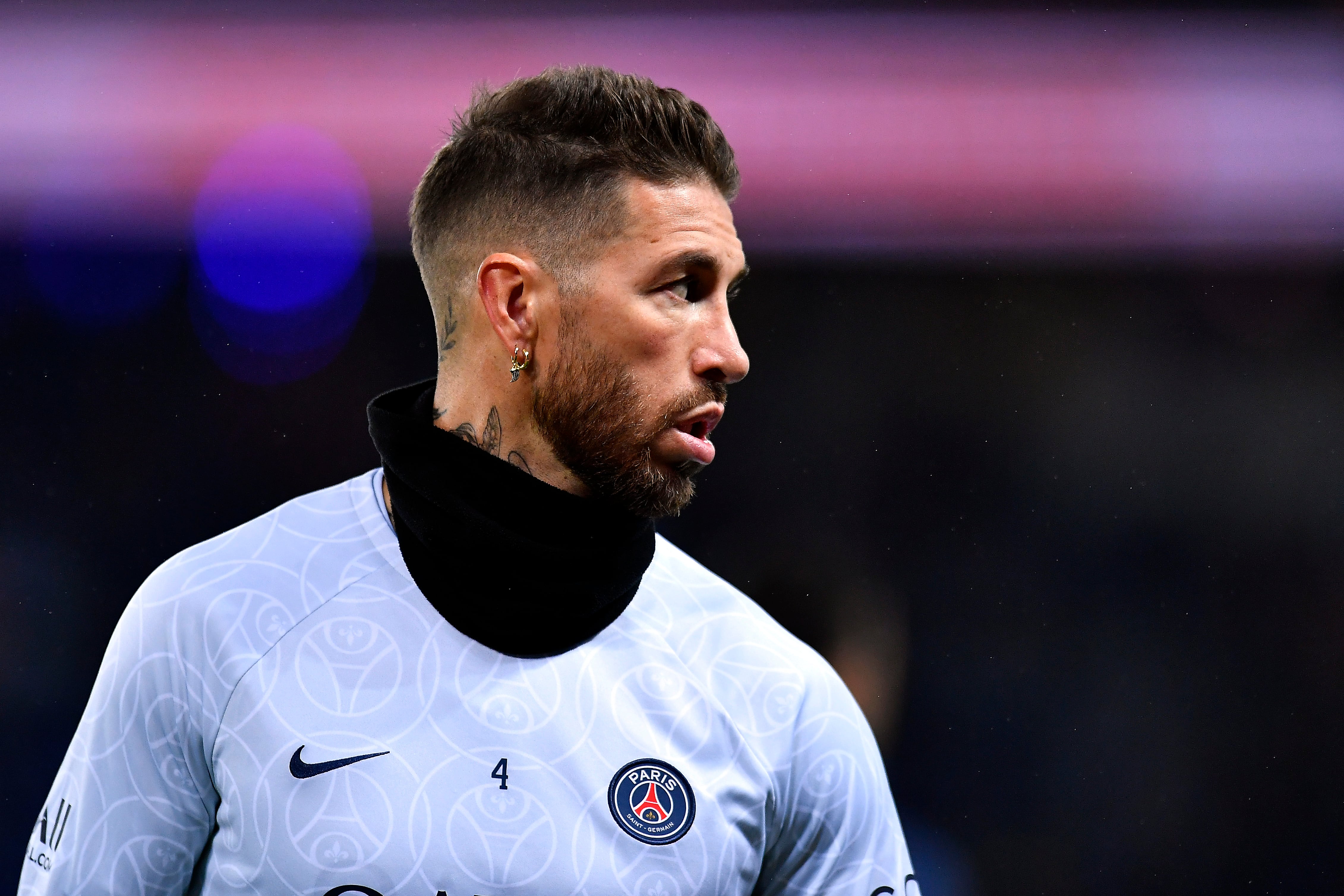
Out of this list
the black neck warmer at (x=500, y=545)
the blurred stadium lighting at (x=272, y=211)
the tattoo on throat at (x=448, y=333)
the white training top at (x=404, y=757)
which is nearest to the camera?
the white training top at (x=404, y=757)

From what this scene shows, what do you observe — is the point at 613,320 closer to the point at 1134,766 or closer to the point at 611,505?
the point at 611,505

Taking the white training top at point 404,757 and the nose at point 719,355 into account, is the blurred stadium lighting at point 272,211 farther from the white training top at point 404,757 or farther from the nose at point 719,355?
the nose at point 719,355

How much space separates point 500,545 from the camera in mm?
1483

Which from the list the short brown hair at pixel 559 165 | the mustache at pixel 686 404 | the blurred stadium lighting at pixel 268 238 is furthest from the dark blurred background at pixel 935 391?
the mustache at pixel 686 404

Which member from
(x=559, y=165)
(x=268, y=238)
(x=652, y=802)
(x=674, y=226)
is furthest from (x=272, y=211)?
(x=652, y=802)

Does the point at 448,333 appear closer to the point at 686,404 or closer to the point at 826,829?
the point at 686,404

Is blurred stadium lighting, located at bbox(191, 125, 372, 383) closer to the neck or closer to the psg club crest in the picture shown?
the neck

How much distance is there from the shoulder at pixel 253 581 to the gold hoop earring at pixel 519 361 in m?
0.29

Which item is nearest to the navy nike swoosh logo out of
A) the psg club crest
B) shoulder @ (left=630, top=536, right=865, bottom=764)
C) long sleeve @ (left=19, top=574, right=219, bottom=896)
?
long sleeve @ (left=19, top=574, right=219, bottom=896)

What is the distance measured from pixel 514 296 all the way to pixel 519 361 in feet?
0.32

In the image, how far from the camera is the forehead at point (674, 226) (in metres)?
1.50

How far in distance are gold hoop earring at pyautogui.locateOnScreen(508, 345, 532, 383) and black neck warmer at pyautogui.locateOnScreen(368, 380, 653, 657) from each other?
121 millimetres

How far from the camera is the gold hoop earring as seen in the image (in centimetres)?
154

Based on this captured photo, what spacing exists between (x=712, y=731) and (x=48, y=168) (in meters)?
2.58
